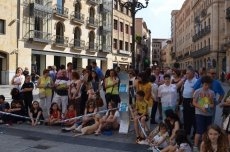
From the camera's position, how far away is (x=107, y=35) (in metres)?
50.0

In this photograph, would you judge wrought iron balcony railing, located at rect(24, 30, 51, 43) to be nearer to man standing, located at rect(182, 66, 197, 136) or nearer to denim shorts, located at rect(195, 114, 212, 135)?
man standing, located at rect(182, 66, 197, 136)

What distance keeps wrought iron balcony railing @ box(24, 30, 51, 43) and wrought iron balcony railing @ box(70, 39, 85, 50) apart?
Answer: 15.7 ft

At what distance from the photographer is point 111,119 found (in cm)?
1013

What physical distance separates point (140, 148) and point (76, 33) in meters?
35.2

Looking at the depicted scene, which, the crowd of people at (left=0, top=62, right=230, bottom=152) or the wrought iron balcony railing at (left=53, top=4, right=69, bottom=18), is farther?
the wrought iron balcony railing at (left=53, top=4, right=69, bottom=18)

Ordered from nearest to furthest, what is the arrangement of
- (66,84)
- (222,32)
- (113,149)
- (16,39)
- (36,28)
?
(113,149) → (66,84) → (16,39) → (36,28) → (222,32)

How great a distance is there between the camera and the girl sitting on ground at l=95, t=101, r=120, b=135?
32.7 ft

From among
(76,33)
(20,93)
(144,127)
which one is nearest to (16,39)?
(76,33)

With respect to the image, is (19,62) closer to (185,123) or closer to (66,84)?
(66,84)

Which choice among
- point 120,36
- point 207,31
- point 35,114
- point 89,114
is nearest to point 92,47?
point 120,36

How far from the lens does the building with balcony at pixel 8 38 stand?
31.3 meters

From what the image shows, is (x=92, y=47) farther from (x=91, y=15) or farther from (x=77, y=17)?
(x=77, y=17)

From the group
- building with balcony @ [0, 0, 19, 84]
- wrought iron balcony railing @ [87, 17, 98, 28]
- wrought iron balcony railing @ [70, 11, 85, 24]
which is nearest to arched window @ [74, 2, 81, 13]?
wrought iron balcony railing @ [70, 11, 85, 24]

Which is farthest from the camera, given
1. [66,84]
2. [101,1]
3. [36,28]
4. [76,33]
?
[101,1]
